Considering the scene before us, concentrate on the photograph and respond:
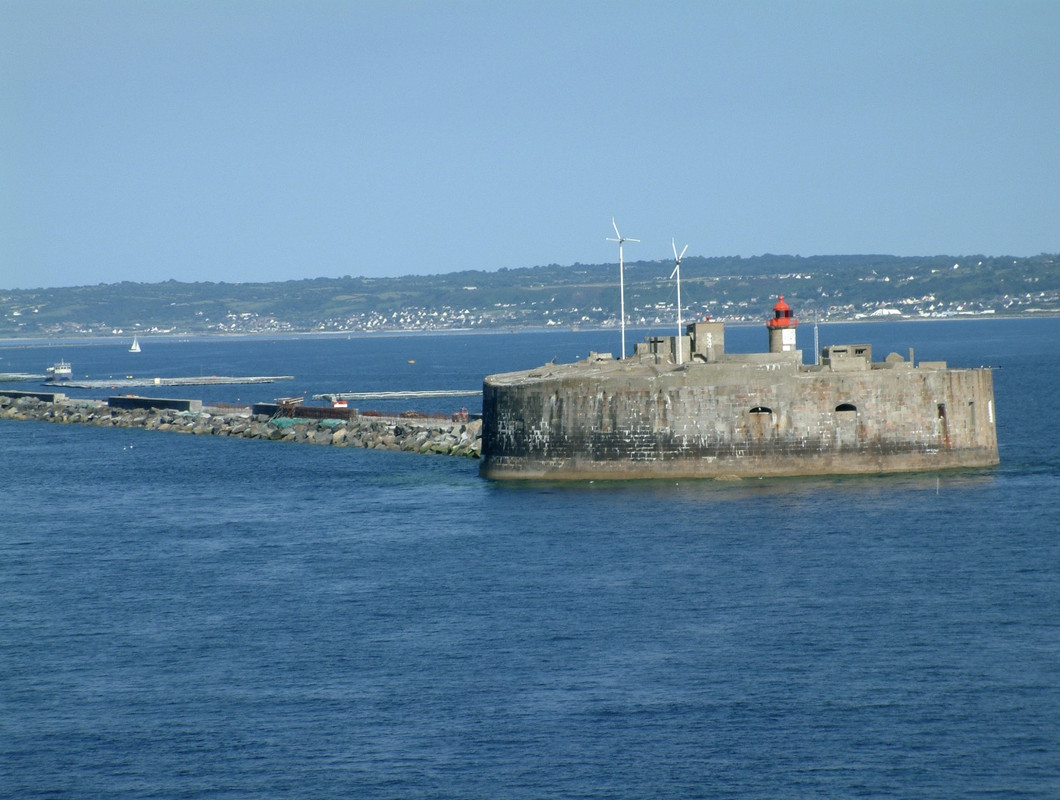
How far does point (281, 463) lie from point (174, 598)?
27.8m

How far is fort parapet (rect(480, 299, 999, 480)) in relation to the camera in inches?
1831

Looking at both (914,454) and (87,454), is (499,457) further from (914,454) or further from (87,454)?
(87,454)

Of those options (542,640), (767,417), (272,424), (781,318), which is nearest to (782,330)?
(781,318)

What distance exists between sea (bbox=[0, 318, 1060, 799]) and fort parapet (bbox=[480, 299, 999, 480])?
844 mm

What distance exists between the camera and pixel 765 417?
46625 mm

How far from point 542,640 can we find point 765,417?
18.5 m

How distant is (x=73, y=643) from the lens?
30891 mm

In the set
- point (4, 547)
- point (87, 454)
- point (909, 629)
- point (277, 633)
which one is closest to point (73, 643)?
point (277, 633)

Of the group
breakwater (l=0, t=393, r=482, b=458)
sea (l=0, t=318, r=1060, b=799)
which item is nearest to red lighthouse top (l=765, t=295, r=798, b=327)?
sea (l=0, t=318, r=1060, b=799)

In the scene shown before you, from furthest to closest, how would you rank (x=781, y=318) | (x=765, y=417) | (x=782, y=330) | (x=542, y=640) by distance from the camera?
(x=781, y=318), (x=782, y=330), (x=765, y=417), (x=542, y=640)

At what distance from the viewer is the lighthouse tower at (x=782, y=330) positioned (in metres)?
50.1

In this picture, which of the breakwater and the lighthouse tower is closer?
the lighthouse tower

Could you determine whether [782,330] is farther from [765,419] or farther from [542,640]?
[542,640]

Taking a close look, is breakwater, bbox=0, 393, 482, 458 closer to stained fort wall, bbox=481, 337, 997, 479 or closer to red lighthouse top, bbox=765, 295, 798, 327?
stained fort wall, bbox=481, 337, 997, 479
